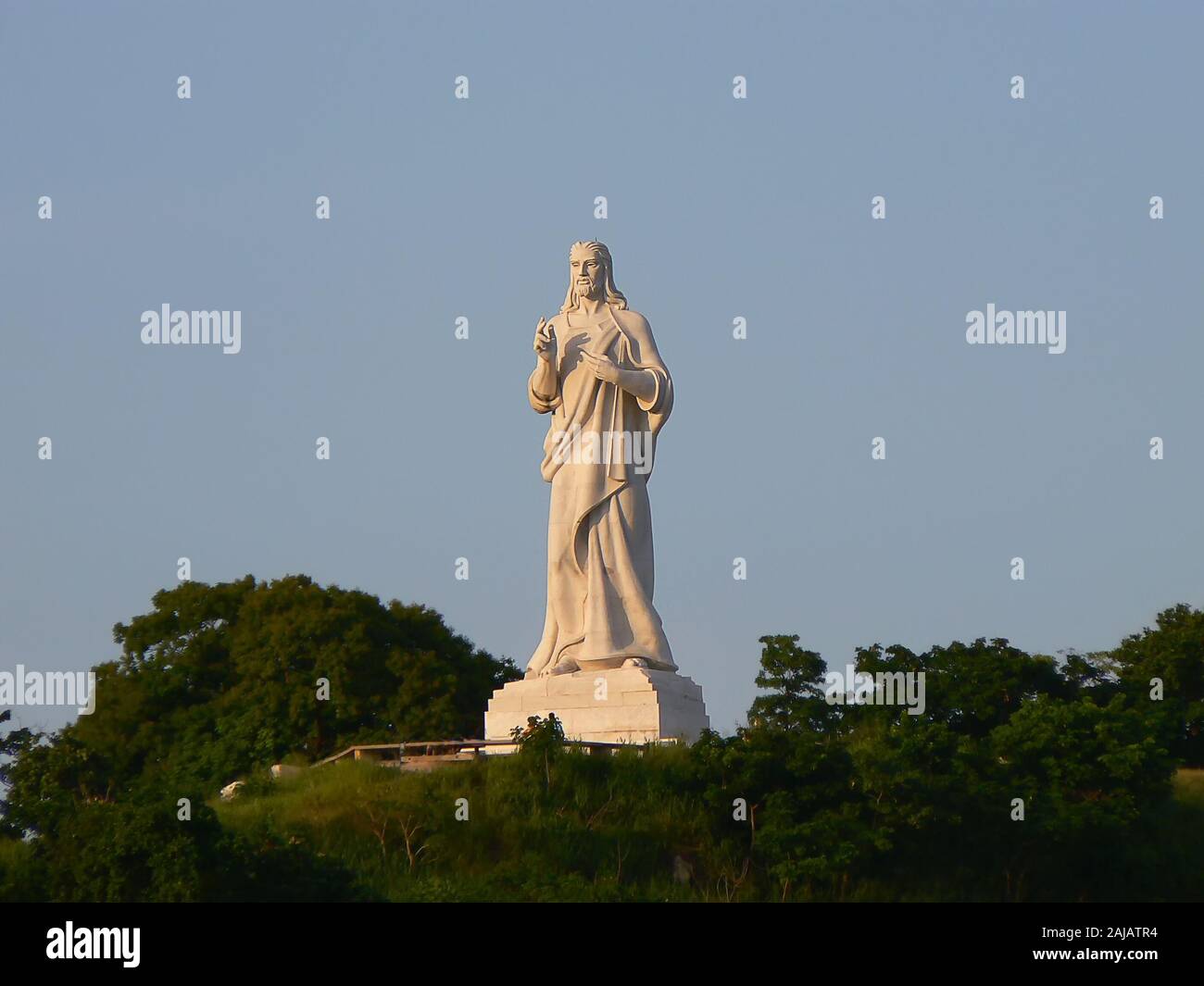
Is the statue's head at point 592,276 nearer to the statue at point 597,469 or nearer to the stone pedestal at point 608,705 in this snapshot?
the statue at point 597,469

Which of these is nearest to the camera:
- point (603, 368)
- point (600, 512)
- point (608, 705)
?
point (608, 705)

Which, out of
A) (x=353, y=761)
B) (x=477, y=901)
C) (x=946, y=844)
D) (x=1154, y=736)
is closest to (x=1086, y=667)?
(x=1154, y=736)

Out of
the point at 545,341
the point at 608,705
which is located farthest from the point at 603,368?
the point at 608,705

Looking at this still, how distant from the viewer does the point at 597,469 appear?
89.5 ft

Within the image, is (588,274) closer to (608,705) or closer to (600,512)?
(600,512)

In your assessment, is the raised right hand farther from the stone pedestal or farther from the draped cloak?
the stone pedestal

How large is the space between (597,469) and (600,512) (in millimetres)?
487

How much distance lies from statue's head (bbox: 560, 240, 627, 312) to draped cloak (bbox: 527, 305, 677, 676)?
0.20m

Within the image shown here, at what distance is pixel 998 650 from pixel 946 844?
714cm

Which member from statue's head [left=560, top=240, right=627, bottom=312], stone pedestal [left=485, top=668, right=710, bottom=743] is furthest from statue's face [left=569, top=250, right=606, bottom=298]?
stone pedestal [left=485, top=668, right=710, bottom=743]

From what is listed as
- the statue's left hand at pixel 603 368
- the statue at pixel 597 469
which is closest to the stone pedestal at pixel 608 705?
the statue at pixel 597 469

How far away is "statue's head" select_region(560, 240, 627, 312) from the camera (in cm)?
2767

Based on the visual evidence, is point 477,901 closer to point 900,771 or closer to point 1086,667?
point 900,771

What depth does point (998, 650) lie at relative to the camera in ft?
104
